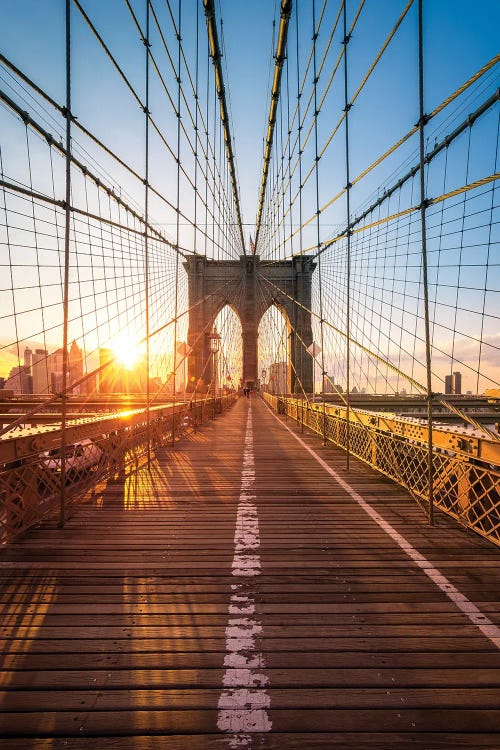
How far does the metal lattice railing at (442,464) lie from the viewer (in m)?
3.71

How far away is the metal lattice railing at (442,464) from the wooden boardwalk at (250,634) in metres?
0.32

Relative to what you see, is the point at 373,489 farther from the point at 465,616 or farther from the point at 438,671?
the point at 438,671

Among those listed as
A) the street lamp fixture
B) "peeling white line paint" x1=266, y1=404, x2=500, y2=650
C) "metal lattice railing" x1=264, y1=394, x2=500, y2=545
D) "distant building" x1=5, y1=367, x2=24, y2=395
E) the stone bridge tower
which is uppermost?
the stone bridge tower

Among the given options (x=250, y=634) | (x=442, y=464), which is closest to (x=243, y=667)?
(x=250, y=634)

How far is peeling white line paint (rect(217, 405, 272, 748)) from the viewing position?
1675mm

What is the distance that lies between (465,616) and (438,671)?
0.63 metres

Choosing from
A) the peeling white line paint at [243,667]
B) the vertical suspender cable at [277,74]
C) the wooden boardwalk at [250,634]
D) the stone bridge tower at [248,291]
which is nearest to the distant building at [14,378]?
the wooden boardwalk at [250,634]

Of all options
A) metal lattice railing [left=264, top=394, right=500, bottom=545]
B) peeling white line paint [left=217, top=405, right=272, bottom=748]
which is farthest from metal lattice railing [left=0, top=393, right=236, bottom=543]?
metal lattice railing [left=264, top=394, right=500, bottom=545]

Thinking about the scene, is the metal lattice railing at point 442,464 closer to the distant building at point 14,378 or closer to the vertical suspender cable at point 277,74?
the distant building at point 14,378

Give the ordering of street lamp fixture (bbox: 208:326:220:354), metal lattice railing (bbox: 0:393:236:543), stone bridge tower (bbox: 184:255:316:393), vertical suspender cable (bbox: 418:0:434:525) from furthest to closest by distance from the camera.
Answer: stone bridge tower (bbox: 184:255:316:393) → street lamp fixture (bbox: 208:326:220:354) → vertical suspender cable (bbox: 418:0:434:525) → metal lattice railing (bbox: 0:393:236:543)

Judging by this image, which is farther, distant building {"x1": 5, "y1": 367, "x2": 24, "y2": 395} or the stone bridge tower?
the stone bridge tower

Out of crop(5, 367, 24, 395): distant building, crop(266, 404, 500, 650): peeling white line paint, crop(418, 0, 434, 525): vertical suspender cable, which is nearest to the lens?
crop(266, 404, 500, 650): peeling white line paint

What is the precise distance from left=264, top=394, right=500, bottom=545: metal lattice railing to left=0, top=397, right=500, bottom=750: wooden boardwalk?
0.32 m

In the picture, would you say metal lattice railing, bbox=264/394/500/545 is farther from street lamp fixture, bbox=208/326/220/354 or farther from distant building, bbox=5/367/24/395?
street lamp fixture, bbox=208/326/220/354
